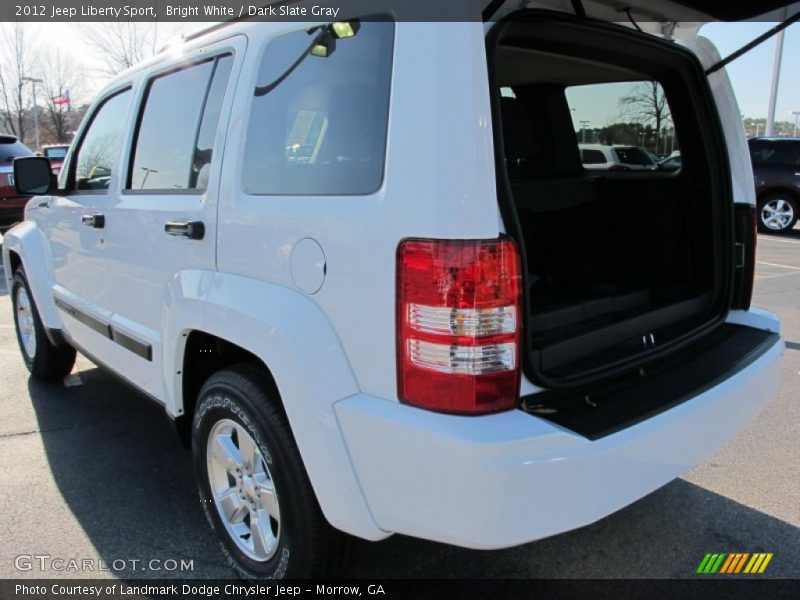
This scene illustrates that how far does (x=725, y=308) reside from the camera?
2826mm

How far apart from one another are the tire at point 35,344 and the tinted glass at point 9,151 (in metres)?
7.35

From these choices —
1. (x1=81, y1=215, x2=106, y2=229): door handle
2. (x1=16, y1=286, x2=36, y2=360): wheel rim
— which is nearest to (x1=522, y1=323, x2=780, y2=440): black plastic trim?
(x1=81, y1=215, x2=106, y2=229): door handle

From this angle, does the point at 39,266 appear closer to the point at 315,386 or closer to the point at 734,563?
the point at 315,386

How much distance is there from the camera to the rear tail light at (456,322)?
1.65 metres

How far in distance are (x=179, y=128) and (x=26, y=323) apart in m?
2.78

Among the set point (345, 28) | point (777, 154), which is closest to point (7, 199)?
point (345, 28)

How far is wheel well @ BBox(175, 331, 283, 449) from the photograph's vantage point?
7.99 ft

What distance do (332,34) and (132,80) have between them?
166 centimetres

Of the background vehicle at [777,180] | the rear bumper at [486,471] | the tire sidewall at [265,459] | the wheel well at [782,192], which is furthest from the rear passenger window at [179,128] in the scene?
the wheel well at [782,192]

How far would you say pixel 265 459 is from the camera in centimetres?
210

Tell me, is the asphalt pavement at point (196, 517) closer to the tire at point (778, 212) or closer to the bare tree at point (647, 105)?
the bare tree at point (647, 105)

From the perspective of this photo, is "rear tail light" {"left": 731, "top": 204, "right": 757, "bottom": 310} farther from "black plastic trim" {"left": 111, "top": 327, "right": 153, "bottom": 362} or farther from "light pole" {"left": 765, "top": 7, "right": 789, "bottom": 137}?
"light pole" {"left": 765, "top": 7, "right": 789, "bottom": 137}

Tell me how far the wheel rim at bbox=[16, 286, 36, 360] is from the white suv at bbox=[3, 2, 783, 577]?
143 centimetres

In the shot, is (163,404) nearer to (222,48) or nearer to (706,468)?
(222,48)
